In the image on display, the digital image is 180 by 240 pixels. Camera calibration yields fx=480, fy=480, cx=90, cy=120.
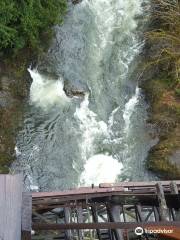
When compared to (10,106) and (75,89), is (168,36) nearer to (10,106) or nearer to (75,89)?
(75,89)

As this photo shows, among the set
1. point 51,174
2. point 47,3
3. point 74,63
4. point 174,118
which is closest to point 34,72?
point 74,63

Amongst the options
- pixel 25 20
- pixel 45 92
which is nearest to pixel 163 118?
pixel 45 92

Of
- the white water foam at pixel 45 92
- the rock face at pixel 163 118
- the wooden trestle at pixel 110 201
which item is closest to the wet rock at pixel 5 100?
the white water foam at pixel 45 92

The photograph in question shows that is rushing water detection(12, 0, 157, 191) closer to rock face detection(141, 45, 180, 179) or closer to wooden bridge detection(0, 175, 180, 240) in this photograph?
rock face detection(141, 45, 180, 179)

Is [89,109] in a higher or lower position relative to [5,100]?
lower

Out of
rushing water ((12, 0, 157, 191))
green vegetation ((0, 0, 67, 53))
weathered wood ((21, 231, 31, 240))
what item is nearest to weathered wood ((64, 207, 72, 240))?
weathered wood ((21, 231, 31, 240))

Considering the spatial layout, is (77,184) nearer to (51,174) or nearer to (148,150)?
(51,174)

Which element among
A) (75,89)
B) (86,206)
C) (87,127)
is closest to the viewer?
(86,206)
